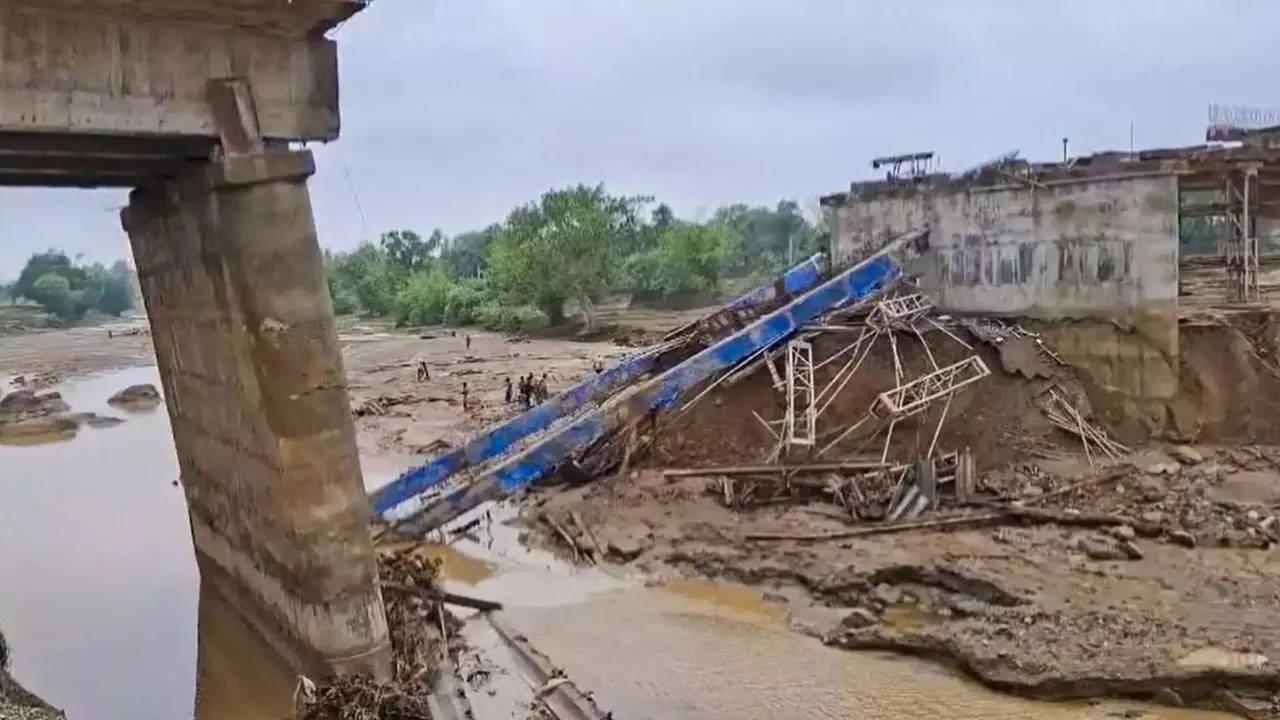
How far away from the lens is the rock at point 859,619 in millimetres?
11773

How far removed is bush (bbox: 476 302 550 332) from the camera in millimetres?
60969

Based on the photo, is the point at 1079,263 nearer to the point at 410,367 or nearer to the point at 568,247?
the point at 410,367

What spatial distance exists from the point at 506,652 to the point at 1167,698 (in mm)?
6467

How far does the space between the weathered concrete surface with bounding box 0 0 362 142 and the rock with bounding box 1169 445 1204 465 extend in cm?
1316

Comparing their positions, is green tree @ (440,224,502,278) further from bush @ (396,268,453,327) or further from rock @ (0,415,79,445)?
rock @ (0,415,79,445)

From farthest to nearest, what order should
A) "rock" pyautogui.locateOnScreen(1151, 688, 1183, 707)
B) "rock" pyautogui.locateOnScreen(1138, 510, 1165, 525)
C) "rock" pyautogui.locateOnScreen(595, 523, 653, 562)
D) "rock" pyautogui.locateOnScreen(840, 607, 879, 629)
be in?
"rock" pyautogui.locateOnScreen(595, 523, 653, 562) < "rock" pyautogui.locateOnScreen(1138, 510, 1165, 525) < "rock" pyautogui.locateOnScreen(840, 607, 879, 629) < "rock" pyautogui.locateOnScreen(1151, 688, 1183, 707)

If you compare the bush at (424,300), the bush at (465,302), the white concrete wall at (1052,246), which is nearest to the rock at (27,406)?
the white concrete wall at (1052,246)

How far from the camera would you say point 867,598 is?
12531 millimetres

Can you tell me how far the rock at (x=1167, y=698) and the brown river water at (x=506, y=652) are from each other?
167 mm

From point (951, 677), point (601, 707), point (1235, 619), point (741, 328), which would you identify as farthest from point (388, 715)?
point (741, 328)

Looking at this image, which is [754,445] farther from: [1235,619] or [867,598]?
[1235,619]

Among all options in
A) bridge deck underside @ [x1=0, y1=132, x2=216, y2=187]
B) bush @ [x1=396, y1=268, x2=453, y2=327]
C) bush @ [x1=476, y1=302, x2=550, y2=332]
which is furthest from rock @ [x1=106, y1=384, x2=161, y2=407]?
bush @ [x1=396, y1=268, x2=453, y2=327]

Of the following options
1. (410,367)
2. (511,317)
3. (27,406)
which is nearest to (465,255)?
(511,317)

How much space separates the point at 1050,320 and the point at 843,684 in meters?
9.51
